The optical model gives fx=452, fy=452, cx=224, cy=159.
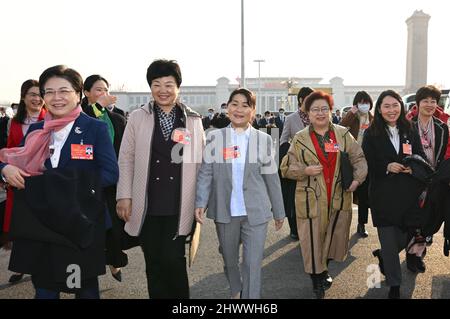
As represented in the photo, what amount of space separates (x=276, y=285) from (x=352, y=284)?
73 cm

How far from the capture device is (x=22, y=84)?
15.1 ft

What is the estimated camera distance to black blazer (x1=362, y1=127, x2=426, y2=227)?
398 cm

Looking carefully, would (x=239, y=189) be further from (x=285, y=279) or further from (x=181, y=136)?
(x=285, y=279)

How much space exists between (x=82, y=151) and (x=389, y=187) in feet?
8.70

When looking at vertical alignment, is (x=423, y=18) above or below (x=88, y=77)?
above

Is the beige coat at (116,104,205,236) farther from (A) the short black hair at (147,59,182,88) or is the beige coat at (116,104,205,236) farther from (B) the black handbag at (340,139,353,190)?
(B) the black handbag at (340,139,353,190)

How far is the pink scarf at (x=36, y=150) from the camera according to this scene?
292 cm

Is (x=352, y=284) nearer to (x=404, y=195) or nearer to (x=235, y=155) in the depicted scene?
(x=404, y=195)

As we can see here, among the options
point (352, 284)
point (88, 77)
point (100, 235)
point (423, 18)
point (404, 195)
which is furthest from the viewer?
point (423, 18)

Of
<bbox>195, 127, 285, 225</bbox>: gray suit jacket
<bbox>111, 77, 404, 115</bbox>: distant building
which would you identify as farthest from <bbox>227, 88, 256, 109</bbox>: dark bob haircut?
<bbox>111, 77, 404, 115</bbox>: distant building

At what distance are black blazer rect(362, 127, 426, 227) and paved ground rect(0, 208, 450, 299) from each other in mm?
715

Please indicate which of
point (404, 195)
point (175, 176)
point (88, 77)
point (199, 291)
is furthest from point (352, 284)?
point (88, 77)

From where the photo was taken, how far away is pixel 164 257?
11.1ft

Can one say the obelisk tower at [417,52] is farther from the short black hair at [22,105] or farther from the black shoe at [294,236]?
the short black hair at [22,105]
